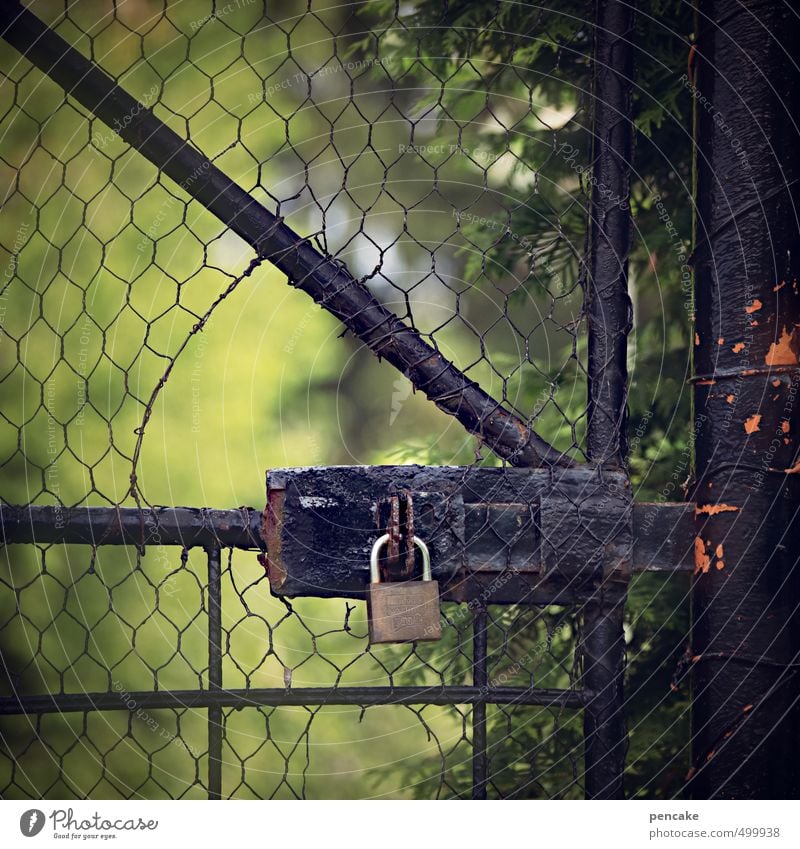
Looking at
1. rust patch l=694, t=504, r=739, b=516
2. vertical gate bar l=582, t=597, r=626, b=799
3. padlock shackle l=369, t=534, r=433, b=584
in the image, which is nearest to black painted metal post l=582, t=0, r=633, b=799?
vertical gate bar l=582, t=597, r=626, b=799

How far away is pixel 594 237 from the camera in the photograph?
1.03 metres

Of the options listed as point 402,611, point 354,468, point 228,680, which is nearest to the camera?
point 402,611

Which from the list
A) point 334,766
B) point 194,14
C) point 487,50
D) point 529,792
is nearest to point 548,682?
point 529,792

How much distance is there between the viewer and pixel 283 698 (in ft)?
3.21

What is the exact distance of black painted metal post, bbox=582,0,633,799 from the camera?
101 cm

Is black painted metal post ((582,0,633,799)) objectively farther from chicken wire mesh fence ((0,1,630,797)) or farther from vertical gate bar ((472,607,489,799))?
vertical gate bar ((472,607,489,799))

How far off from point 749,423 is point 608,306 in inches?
8.5

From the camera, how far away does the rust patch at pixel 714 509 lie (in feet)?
3.19

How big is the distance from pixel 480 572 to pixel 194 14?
170cm

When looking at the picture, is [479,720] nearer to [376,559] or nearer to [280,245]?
[376,559]

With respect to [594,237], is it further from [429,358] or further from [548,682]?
[548,682]
